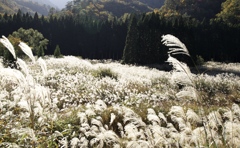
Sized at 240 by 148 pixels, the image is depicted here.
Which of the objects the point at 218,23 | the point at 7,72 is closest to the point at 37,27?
the point at 218,23

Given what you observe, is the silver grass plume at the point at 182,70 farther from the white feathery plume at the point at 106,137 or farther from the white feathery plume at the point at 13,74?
the white feathery plume at the point at 13,74

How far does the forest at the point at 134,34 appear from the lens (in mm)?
40500

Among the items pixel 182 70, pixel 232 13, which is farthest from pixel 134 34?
pixel 232 13

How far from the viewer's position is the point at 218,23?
165ft

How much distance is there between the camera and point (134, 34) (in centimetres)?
4000

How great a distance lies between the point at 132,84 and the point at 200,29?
125 feet

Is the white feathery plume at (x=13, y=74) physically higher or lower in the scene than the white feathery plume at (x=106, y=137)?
higher

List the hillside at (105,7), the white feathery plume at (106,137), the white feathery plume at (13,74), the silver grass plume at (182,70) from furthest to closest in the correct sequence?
the hillside at (105,7), the white feathery plume at (106,137), the white feathery plume at (13,74), the silver grass plume at (182,70)

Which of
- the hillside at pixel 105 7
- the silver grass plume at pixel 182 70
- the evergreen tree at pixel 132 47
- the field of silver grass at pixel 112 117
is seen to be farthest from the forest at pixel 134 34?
the hillside at pixel 105 7

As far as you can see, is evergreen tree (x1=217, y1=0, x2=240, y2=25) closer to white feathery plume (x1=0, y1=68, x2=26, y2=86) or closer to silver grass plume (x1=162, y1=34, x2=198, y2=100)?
silver grass plume (x1=162, y1=34, x2=198, y2=100)

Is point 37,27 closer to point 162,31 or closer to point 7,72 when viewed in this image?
point 162,31

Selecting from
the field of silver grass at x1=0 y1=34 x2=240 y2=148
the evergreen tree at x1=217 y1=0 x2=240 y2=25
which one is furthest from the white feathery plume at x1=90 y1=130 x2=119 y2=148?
the evergreen tree at x1=217 y1=0 x2=240 y2=25

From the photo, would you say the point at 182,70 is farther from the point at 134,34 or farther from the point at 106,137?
the point at 134,34

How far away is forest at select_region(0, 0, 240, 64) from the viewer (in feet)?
133
